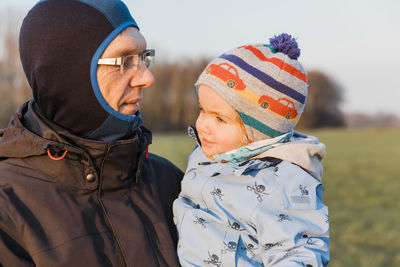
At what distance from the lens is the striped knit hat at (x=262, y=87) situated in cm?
271

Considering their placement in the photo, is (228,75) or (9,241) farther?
(228,75)

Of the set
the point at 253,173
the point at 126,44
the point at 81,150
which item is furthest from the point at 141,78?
the point at 253,173

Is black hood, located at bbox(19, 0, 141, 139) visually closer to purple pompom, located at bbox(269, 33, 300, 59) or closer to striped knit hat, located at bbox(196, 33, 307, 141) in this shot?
striped knit hat, located at bbox(196, 33, 307, 141)

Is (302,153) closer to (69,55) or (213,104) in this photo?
(213,104)

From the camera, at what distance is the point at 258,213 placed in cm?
240

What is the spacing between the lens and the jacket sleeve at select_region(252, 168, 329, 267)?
230cm

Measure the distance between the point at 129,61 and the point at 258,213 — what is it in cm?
113

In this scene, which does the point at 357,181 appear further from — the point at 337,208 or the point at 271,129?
the point at 271,129

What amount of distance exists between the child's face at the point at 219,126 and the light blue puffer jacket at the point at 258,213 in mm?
154

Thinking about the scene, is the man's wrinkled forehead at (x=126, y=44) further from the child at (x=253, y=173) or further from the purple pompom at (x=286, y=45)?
the purple pompom at (x=286, y=45)

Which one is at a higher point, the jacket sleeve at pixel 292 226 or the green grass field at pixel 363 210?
the jacket sleeve at pixel 292 226

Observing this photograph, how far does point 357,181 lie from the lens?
59.8 feet

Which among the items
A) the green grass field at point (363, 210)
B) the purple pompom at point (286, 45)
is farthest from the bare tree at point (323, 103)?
the purple pompom at point (286, 45)

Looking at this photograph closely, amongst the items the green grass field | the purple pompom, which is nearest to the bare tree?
the green grass field
